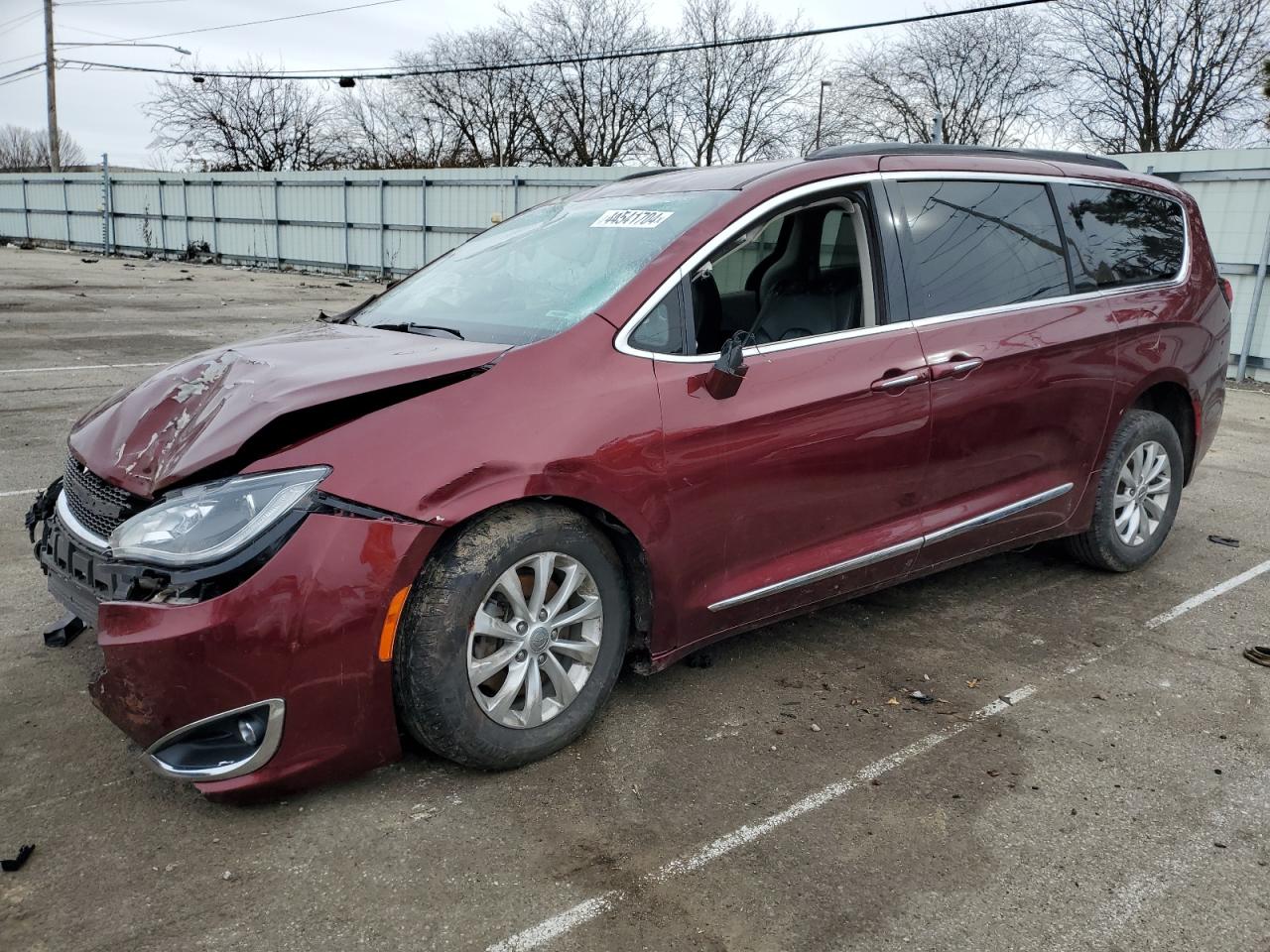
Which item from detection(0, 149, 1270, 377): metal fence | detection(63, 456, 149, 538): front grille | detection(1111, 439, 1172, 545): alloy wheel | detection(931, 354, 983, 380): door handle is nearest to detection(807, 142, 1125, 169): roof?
detection(931, 354, 983, 380): door handle

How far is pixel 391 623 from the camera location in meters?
2.62

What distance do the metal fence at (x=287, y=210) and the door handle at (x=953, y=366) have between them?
14893 mm

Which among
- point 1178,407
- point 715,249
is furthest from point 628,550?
point 1178,407

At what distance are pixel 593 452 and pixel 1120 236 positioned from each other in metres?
2.94

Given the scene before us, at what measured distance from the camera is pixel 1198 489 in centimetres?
665

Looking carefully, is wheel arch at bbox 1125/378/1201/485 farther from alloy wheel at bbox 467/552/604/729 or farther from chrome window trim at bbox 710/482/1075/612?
alloy wheel at bbox 467/552/604/729

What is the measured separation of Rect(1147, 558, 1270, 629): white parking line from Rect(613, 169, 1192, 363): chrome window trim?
1.37 metres

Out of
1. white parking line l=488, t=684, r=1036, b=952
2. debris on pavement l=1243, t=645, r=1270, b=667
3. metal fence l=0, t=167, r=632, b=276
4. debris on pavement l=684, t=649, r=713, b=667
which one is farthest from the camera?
metal fence l=0, t=167, r=632, b=276

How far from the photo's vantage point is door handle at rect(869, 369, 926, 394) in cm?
349

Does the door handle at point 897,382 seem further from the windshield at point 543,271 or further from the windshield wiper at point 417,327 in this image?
the windshield wiper at point 417,327

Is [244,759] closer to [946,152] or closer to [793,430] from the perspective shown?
[793,430]

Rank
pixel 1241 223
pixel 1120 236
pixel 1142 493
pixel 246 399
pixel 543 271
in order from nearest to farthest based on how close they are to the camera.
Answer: pixel 246 399 → pixel 543 271 → pixel 1120 236 → pixel 1142 493 → pixel 1241 223

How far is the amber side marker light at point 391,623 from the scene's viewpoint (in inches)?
103

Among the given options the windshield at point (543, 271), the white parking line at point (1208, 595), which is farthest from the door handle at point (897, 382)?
the white parking line at point (1208, 595)
